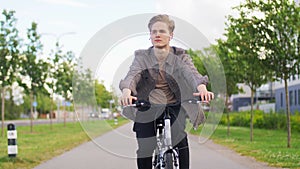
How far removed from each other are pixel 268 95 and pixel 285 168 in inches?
3510

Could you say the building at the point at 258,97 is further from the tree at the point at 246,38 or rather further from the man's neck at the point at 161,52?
the man's neck at the point at 161,52

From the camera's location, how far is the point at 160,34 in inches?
214

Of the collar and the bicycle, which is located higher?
the collar

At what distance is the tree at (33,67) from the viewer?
29672 mm

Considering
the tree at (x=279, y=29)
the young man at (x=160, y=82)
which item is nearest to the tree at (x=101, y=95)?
the young man at (x=160, y=82)

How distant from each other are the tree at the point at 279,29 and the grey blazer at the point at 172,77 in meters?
12.8

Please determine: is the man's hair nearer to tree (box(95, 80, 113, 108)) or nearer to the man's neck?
the man's neck

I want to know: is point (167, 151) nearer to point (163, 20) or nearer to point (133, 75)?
point (133, 75)

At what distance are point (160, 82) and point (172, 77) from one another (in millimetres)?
120

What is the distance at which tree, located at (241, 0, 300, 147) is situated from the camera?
1782 centimetres

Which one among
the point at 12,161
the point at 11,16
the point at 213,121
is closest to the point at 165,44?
the point at 213,121

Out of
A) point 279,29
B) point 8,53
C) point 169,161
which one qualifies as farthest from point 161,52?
point 8,53

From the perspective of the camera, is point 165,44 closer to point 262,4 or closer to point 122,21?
point 122,21

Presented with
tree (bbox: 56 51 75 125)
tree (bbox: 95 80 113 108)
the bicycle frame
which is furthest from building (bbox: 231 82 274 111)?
the bicycle frame
